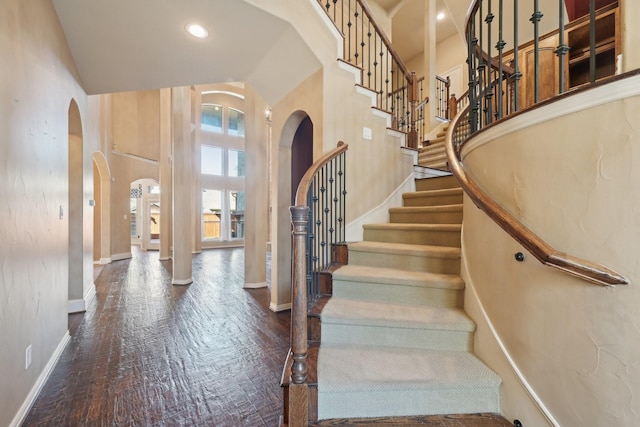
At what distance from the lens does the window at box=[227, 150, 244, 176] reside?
11302 mm

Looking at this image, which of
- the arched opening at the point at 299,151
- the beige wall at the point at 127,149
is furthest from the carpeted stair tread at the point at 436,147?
the beige wall at the point at 127,149

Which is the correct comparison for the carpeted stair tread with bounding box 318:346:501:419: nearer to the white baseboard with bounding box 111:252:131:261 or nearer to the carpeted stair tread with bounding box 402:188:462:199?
the carpeted stair tread with bounding box 402:188:462:199

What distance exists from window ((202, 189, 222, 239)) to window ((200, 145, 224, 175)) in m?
0.80

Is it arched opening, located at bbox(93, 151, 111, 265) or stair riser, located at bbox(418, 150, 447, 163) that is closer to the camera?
stair riser, located at bbox(418, 150, 447, 163)

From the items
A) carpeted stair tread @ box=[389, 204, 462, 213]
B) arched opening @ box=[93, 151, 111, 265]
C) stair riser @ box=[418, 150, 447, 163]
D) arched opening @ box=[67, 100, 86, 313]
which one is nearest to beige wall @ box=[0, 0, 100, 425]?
arched opening @ box=[67, 100, 86, 313]

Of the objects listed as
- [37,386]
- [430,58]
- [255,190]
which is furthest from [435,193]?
[430,58]

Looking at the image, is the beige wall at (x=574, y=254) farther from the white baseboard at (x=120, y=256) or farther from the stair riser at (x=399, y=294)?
the white baseboard at (x=120, y=256)

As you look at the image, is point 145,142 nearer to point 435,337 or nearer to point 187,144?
point 187,144

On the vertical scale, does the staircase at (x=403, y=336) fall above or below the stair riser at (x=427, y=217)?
below

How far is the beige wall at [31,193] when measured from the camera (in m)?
1.58

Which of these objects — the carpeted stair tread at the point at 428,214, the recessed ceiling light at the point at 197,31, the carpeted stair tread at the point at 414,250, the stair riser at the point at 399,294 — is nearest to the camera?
the stair riser at the point at 399,294

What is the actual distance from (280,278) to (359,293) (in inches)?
68.9

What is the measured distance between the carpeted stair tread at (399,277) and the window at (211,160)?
32.5ft

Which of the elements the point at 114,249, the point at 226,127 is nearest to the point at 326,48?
the point at 114,249
